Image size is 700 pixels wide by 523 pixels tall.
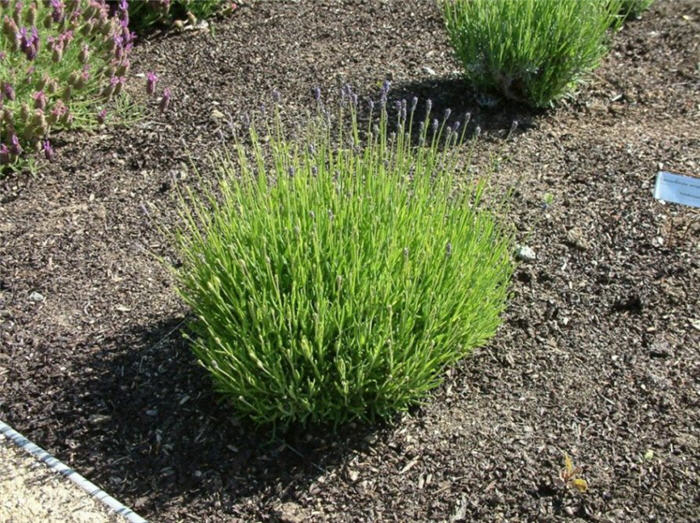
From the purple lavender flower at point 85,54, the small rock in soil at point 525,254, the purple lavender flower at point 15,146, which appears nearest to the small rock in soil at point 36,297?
the purple lavender flower at point 15,146

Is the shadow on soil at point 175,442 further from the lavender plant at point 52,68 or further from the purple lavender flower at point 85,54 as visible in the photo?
the purple lavender flower at point 85,54

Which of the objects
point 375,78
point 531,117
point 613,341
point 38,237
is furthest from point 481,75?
point 38,237

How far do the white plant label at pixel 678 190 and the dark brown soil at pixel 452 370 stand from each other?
0.29 metres

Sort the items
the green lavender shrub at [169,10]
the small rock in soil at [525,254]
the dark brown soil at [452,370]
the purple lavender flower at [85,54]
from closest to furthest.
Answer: the dark brown soil at [452,370] → the small rock in soil at [525,254] → the purple lavender flower at [85,54] → the green lavender shrub at [169,10]

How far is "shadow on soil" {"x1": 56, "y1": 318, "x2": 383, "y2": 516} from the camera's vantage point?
2898 mm

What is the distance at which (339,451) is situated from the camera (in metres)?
3.00

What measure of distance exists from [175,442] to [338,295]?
0.89m

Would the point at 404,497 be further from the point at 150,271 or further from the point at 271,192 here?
the point at 150,271

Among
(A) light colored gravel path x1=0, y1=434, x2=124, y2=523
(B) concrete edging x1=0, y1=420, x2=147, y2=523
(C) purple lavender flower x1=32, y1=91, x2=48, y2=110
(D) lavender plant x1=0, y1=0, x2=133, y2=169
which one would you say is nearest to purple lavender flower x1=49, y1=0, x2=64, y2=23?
(D) lavender plant x1=0, y1=0, x2=133, y2=169

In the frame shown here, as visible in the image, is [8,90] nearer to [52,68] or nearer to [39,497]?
[52,68]

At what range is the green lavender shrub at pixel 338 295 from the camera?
2.76 meters

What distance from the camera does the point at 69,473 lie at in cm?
290

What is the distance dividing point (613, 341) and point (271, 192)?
1536mm

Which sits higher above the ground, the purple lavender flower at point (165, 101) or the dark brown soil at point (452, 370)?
the purple lavender flower at point (165, 101)
